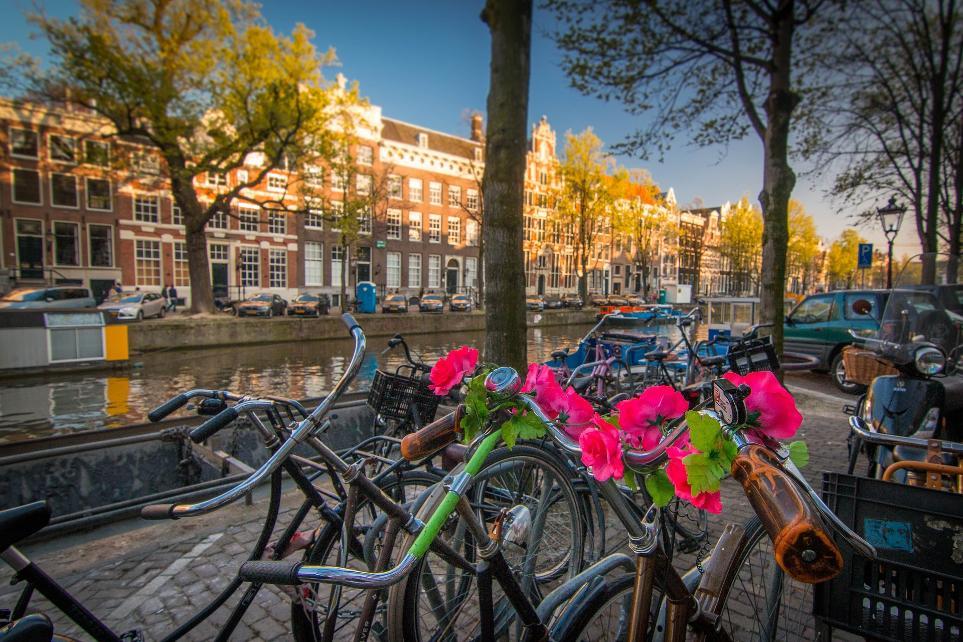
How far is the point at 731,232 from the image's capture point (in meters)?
49.7

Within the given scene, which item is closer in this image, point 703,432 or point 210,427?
point 703,432

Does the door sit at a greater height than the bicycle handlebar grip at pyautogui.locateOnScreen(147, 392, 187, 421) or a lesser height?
greater

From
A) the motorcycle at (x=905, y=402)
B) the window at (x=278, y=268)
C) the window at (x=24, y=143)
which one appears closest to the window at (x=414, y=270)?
the window at (x=278, y=268)

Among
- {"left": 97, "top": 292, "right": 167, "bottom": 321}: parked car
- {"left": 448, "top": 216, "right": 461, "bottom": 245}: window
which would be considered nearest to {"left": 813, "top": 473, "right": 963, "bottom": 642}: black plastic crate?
{"left": 97, "top": 292, "right": 167, "bottom": 321}: parked car

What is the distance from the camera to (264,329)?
19453mm

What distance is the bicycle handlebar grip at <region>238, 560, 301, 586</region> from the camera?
3.72ft

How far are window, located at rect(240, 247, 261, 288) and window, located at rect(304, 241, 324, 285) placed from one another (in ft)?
10.3

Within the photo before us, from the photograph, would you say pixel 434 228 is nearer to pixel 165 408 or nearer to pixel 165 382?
pixel 165 382

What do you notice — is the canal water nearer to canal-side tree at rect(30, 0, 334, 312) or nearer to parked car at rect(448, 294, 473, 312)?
canal-side tree at rect(30, 0, 334, 312)

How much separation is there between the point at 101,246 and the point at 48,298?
13618 mm

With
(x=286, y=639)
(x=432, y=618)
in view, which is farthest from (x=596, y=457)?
(x=286, y=639)

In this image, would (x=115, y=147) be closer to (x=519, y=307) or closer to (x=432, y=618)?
(x=519, y=307)

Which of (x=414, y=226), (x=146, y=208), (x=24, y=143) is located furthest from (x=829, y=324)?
(x=24, y=143)

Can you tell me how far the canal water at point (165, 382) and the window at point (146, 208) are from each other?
1939cm
